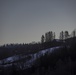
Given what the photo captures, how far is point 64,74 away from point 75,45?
41510 mm

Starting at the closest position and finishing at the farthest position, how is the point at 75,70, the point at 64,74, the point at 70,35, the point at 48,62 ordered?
the point at 64,74, the point at 75,70, the point at 48,62, the point at 70,35

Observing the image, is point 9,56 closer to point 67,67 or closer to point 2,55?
point 2,55

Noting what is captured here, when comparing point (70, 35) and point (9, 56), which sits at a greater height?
point (70, 35)

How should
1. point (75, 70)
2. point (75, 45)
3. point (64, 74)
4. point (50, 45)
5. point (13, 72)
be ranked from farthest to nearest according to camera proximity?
point (50, 45), point (75, 45), point (13, 72), point (75, 70), point (64, 74)

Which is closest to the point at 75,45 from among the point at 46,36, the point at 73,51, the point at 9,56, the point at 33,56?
the point at 73,51

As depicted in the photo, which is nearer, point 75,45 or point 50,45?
point 75,45

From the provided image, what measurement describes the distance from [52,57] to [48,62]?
4.72 m

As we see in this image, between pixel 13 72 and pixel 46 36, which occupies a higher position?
pixel 46 36

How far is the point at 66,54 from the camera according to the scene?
88625 millimetres

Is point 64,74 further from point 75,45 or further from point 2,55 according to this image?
point 2,55

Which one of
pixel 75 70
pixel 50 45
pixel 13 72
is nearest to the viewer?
pixel 75 70

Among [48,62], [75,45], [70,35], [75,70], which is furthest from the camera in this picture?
[70,35]

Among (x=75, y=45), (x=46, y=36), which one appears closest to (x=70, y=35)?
(x=46, y=36)

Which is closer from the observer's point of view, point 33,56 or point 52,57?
point 52,57
